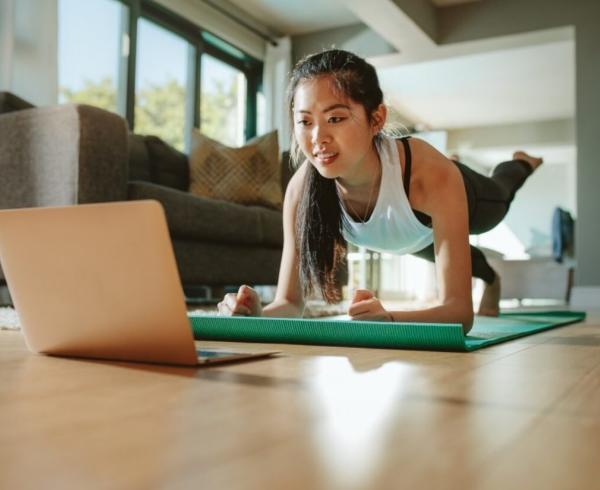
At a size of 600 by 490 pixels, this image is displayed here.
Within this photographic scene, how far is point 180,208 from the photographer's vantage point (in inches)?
111

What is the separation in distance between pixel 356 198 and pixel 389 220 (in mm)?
88

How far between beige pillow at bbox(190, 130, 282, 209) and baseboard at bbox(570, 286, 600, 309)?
229 cm

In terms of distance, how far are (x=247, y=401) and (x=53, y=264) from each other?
0.36 metres

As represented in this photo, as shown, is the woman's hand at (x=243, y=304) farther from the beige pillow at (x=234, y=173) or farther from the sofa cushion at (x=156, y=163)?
the beige pillow at (x=234, y=173)

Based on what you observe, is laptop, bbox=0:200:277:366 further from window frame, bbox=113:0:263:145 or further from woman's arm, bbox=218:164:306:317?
window frame, bbox=113:0:263:145

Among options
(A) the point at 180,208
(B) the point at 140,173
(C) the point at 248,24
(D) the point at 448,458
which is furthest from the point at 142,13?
(D) the point at 448,458

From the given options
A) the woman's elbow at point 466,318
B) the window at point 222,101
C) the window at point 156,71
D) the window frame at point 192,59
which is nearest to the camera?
the woman's elbow at point 466,318

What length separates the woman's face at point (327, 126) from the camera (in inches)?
49.5

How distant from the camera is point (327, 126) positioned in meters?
1.26

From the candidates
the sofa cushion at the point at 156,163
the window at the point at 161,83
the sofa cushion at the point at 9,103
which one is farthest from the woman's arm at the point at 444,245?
the window at the point at 161,83

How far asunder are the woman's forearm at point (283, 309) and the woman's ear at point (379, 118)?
422 millimetres

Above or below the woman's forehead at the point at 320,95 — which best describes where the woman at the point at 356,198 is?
below

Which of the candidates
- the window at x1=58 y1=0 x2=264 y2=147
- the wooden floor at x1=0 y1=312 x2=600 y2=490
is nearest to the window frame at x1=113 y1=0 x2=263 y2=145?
the window at x1=58 y1=0 x2=264 y2=147

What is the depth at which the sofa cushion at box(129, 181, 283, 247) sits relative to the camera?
8.91 feet
